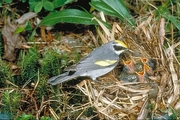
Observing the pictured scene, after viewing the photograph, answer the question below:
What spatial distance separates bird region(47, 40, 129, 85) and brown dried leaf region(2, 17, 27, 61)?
94 cm

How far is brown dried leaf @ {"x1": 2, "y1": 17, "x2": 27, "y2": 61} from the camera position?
5.80 meters

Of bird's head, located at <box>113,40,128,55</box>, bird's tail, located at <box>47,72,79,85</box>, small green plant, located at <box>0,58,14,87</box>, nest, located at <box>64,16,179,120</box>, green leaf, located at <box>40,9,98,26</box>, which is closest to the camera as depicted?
nest, located at <box>64,16,179,120</box>

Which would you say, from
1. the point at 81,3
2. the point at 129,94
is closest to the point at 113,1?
the point at 81,3

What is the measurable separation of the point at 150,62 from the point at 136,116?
69 cm

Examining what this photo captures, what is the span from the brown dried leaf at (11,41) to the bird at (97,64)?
3.10ft

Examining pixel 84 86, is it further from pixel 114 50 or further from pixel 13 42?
pixel 13 42

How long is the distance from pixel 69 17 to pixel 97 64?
37.5 inches

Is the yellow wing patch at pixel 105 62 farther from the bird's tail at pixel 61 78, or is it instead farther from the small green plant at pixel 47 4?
the small green plant at pixel 47 4

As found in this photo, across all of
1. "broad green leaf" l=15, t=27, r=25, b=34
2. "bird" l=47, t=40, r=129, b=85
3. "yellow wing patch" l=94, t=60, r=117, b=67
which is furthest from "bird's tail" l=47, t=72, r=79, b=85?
"broad green leaf" l=15, t=27, r=25, b=34

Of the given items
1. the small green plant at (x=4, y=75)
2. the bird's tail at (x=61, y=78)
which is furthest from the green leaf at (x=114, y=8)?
the small green plant at (x=4, y=75)

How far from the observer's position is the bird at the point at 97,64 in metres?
4.98

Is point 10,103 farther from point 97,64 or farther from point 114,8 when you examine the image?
point 114,8

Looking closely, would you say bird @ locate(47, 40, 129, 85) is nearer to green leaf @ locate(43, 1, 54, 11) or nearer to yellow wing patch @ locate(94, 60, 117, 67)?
yellow wing patch @ locate(94, 60, 117, 67)

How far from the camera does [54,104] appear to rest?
5.12m
